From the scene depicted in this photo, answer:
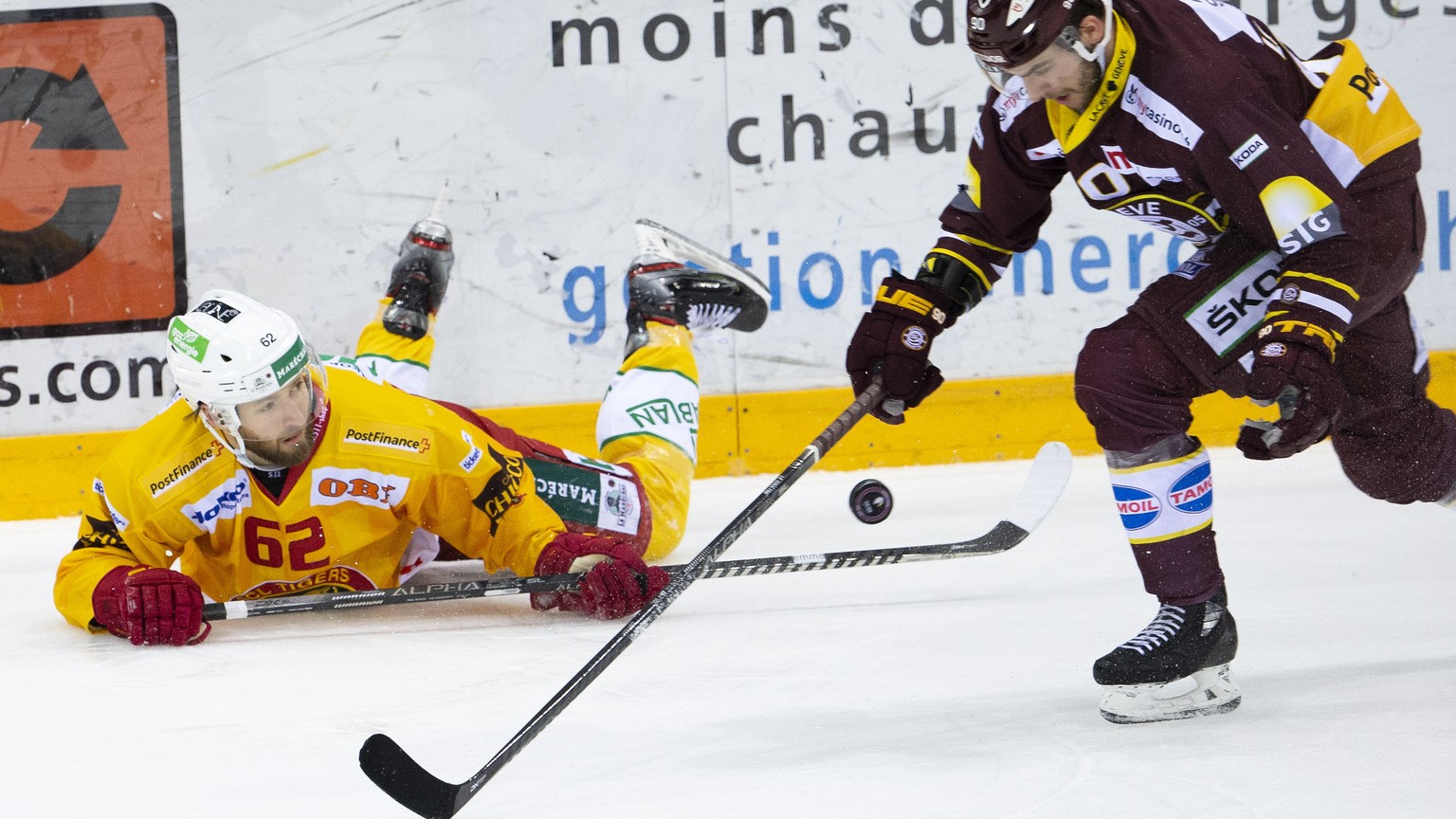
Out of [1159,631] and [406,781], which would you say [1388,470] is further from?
[406,781]

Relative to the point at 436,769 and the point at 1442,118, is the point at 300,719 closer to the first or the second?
the point at 436,769

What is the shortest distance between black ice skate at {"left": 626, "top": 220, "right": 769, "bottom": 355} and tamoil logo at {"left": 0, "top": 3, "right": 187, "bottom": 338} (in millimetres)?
1406

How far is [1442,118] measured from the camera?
446cm

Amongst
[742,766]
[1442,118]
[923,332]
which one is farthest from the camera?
[1442,118]

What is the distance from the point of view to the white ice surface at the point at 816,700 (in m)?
1.79

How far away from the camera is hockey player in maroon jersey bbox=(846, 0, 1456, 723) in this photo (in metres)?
1.92

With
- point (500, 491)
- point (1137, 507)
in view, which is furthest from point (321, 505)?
point (1137, 507)

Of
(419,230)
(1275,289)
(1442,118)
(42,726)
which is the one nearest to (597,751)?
(42,726)

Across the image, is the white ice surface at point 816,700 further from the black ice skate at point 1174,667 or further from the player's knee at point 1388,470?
the player's knee at point 1388,470

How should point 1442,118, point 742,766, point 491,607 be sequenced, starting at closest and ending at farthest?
1. point 742,766
2. point 491,607
3. point 1442,118

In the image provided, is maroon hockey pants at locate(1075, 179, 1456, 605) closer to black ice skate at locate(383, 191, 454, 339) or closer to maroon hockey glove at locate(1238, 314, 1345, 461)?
maroon hockey glove at locate(1238, 314, 1345, 461)

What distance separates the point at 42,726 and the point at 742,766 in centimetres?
106

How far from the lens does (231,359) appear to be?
2461mm

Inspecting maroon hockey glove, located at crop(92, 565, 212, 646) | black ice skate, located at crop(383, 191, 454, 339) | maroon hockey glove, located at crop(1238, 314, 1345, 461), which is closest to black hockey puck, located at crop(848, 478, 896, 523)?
maroon hockey glove, located at crop(1238, 314, 1345, 461)
